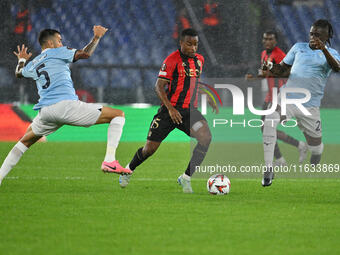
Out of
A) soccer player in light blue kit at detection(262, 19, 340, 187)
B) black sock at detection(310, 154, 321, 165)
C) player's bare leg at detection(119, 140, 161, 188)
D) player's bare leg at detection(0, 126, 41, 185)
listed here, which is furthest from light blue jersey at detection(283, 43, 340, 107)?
player's bare leg at detection(0, 126, 41, 185)

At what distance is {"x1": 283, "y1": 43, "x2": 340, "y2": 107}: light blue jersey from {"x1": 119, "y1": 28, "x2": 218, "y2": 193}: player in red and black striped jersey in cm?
119

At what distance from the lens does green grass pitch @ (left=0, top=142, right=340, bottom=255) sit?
5090mm

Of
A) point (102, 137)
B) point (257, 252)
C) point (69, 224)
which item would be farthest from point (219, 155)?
point (257, 252)

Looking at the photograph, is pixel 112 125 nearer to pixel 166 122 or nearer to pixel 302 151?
pixel 166 122

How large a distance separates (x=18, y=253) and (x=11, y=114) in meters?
11.4

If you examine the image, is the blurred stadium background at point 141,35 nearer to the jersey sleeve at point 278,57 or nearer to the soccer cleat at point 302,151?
the soccer cleat at point 302,151

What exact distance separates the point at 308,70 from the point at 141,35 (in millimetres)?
9379

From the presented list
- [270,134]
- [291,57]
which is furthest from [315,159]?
[291,57]

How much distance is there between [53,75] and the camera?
8055mm

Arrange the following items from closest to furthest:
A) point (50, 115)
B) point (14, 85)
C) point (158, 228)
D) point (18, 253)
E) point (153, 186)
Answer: point (18, 253), point (158, 228), point (50, 115), point (153, 186), point (14, 85)

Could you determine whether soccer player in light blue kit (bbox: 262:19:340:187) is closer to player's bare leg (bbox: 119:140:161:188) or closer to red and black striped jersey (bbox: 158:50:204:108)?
red and black striped jersey (bbox: 158:50:204:108)

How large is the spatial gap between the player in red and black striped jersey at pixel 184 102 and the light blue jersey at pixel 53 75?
1023 mm

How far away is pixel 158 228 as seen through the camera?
19.0 ft

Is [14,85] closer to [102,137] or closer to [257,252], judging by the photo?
[102,137]
